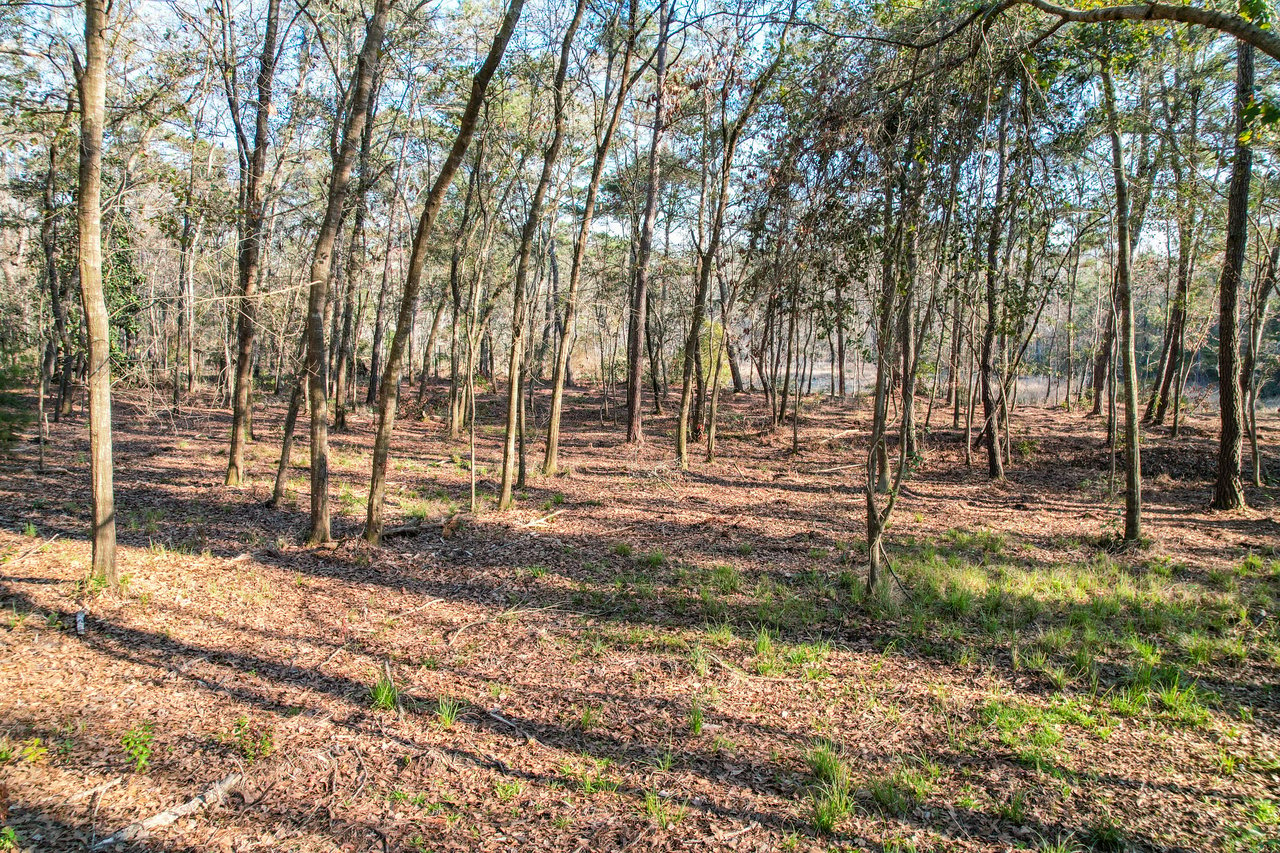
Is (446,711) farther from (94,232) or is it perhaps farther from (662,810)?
(94,232)

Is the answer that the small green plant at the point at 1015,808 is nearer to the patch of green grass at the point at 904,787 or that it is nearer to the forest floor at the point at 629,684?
the forest floor at the point at 629,684

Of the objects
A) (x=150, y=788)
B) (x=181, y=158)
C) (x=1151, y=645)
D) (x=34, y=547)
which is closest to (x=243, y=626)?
(x=150, y=788)

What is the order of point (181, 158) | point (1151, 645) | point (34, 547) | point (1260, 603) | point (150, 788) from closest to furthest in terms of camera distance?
point (150, 788), point (1151, 645), point (1260, 603), point (34, 547), point (181, 158)

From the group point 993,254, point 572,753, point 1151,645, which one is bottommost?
point 572,753

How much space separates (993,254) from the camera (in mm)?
11461

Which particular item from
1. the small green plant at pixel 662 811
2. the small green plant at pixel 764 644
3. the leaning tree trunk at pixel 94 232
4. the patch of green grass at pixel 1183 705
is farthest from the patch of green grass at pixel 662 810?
the leaning tree trunk at pixel 94 232

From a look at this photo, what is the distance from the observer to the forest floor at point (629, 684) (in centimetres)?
336

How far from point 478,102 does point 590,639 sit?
17.9ft

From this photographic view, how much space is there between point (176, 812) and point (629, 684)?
9.49 ft

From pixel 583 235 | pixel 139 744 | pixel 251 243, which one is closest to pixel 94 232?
pixel 139 744

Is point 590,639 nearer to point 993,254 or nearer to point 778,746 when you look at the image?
point 778,746

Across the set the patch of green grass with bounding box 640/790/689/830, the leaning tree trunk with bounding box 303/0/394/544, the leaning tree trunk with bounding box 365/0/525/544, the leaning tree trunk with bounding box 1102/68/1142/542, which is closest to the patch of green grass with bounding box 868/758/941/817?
the patch of green grass with bounding box 640/790/689/830

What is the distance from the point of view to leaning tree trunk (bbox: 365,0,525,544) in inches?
248

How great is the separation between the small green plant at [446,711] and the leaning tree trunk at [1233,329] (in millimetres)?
11732
